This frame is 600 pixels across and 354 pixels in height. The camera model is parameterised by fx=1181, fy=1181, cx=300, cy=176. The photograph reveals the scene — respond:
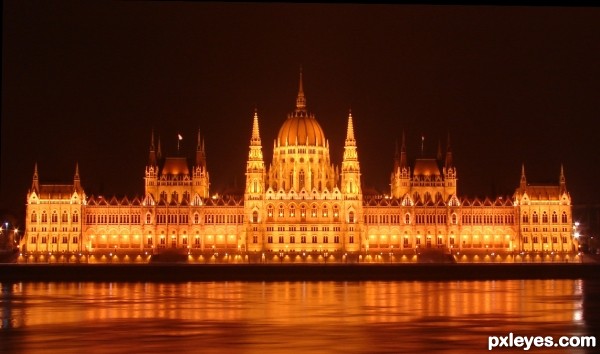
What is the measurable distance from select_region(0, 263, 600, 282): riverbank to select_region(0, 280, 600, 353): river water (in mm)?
11688

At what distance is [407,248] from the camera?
381 ft

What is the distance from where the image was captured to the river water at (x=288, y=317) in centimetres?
3525

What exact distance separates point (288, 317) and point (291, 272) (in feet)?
132

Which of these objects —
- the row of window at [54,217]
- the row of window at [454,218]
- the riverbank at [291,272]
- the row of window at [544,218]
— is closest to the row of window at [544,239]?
the row of window at [544,218]

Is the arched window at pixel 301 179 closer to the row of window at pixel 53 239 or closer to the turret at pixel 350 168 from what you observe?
the turret at pixel 350 168

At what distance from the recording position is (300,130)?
12238 centimetres

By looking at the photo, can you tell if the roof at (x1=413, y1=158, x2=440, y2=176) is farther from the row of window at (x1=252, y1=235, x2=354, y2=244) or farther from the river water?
the river water

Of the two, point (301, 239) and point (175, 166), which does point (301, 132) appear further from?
point (175, 166)

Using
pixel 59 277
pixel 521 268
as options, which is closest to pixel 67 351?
pixel 59 277

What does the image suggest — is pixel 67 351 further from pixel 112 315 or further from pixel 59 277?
pixel 59 277

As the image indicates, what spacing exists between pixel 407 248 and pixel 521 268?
32.0 m

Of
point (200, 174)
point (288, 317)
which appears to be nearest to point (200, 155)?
point (200, 174)

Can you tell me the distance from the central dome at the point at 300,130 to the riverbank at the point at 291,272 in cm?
3515

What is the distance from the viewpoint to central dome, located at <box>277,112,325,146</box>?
12200 centimetres
